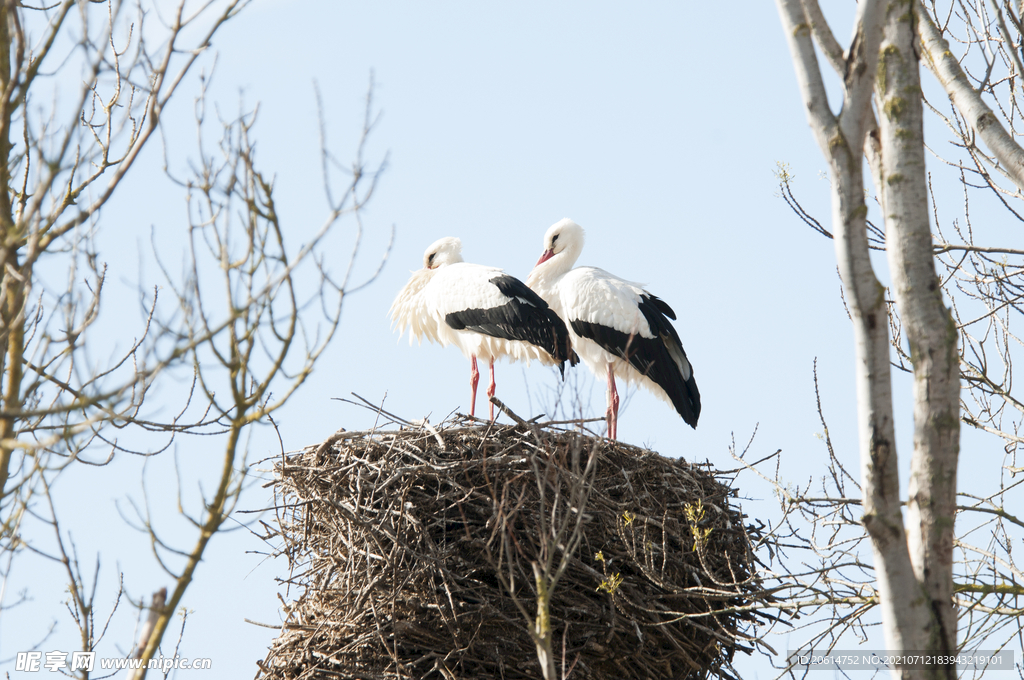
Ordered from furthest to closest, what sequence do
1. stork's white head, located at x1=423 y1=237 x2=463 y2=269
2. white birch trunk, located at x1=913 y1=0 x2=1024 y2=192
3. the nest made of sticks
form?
stork's white head, located at x1=423 y1=237 x2=463 y2=269, the nest made of sticks, white birch trunk, located at x1=913 y1=0 x2=1024 y2=192

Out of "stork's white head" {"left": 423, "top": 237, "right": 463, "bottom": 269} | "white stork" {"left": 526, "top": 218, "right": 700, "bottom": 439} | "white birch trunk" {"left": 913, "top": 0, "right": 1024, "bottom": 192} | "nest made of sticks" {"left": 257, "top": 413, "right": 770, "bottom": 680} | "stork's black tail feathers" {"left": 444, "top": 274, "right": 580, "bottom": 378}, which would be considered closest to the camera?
"white birch trunk" {"left": 913, "top": 0, "right": 1024, "bottom": 192}

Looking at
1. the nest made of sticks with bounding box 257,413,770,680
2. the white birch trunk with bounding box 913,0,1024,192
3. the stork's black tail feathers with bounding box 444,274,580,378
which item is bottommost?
the nest made of sticks with bounding box 257,413,770,680

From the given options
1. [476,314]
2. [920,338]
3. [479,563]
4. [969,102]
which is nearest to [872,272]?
[920,338]

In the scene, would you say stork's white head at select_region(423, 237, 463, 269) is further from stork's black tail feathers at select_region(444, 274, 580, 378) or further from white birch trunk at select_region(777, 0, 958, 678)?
white birch trunk at select_region(777, 0, 958, 678)

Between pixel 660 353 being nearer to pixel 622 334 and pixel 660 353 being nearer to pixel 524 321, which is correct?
pixel 622 334

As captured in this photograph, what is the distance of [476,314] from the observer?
877 cm

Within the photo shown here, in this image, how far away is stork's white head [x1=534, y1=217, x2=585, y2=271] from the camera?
9.70 metres

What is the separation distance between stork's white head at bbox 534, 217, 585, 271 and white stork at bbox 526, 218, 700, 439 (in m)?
0.38

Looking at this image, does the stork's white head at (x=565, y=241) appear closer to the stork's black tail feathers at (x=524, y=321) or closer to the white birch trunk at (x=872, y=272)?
the stork's black tail feathers at (x=524, y=321)

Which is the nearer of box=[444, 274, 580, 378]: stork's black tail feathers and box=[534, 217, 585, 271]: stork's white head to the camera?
box=[444, 274, 580, 378]: stork's black tail feathers

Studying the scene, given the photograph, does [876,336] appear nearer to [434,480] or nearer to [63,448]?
[434,480]

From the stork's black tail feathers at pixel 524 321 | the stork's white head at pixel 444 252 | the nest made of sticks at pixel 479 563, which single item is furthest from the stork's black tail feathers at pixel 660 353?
the nest made of sticks at pixel 479 563


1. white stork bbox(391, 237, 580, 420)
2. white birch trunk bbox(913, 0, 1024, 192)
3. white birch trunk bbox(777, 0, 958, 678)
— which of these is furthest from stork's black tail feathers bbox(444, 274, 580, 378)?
white birch trunk bbox(777, 0, 958, 678)

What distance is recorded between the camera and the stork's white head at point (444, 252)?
31.8ft
